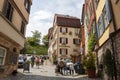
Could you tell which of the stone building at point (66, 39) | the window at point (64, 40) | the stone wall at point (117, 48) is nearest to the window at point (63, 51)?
the stone building at point (66, 39)

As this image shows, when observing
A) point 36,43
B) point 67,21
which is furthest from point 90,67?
point 36,43

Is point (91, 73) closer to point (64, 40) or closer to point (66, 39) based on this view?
point (64, 40)

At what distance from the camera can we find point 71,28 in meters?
42.3

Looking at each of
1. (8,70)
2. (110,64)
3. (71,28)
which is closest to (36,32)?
(71,28)

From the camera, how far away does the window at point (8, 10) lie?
11.7 metres

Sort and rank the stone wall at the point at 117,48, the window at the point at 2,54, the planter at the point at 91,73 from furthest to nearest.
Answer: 1. the planter at the point at 91,73
2. the window at the point at 2,54
3. the stone wall at the point at 117,48

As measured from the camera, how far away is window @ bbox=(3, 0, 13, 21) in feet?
38.5

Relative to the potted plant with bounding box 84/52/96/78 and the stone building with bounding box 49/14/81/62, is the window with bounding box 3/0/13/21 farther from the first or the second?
the stone building with bounding box 49/14/81/62

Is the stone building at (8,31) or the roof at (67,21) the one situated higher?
the roof at (67,21)

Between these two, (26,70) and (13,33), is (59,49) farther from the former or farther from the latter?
(13,33)

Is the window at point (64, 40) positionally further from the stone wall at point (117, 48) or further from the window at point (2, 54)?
the stone wall at point (117, 48)

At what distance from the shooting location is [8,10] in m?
12.8

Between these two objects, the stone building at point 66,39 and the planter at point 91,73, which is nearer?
the planter at point 91,73

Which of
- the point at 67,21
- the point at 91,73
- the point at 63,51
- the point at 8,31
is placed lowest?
the point at 91,73
